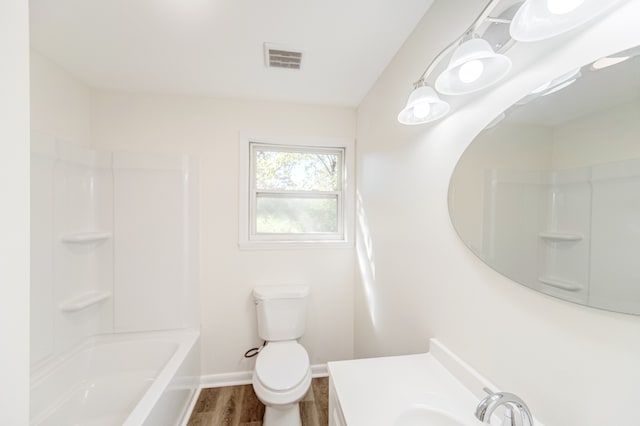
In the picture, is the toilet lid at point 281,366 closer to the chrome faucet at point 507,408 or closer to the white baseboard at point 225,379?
the white baseboard at point 225,379

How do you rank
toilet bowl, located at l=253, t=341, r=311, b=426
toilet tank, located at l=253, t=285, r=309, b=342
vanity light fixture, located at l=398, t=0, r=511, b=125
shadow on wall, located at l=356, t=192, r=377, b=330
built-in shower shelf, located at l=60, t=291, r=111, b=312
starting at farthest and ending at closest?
toilet tank, located at l=253, t=285, r=309, b=342
shadow on wall, located at l=356, t=192, r=377, b=330
built-in shower shelf, located at l=60, t=291, r=111, b=312
toilet bowl, located at l=253, t=341, r=311, b=426
vanity light fixture, located at l=398, t=0, r=511, b=125

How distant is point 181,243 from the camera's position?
2078 mm

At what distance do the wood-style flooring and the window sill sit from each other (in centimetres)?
111

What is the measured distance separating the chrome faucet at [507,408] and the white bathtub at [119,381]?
4.71ft

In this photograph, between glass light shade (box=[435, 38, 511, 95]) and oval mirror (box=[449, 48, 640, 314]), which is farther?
glass light shade (box=[435, 38, 511, 95])

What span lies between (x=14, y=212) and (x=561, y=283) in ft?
4.11

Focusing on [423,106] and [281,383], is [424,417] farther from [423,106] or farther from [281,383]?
[423,106]

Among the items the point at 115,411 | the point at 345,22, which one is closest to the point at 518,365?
the point at 345,22

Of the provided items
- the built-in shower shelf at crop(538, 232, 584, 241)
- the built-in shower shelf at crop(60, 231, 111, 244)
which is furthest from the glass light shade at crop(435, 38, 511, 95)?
the built-in shower shelf at crop(60, 231, 111, 244)

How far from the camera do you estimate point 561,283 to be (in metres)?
0.67

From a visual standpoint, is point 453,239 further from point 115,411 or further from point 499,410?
point 115,411

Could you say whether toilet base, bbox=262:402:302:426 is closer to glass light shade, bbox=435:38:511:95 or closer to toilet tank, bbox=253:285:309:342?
toilet tank, bbox=253:285:309:342

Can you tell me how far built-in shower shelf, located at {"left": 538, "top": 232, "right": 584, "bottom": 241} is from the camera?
0.64m

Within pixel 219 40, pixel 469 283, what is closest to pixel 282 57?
pixel 219 40
